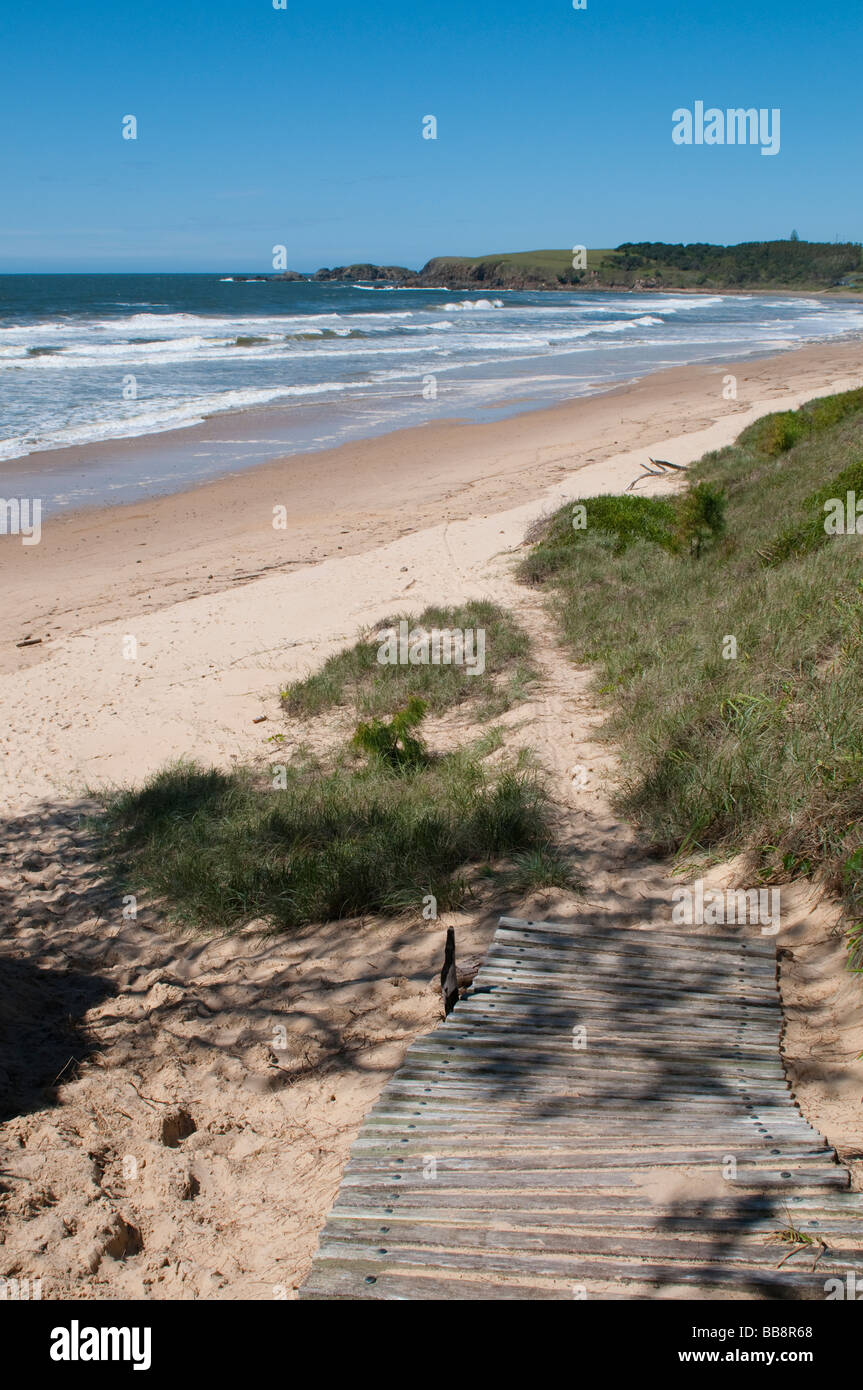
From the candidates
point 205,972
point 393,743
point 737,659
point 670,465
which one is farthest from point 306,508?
point 205,972

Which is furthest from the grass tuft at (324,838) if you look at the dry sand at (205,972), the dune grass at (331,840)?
the dry sand at (205,972)

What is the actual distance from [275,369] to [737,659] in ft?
106

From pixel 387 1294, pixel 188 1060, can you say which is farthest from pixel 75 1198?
pixel 387 1294

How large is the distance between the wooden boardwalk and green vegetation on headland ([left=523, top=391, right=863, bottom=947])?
0.99 m

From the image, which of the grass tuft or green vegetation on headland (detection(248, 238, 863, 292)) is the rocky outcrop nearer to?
green vegetation on headland (detection(248, 238, 863, 292))

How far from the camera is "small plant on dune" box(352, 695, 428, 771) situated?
6684 millimetres

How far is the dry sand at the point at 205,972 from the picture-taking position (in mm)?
3178

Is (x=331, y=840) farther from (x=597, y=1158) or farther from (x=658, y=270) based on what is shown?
(x=658, y=270)

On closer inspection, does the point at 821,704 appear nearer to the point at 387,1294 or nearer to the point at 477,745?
the point at 477,745

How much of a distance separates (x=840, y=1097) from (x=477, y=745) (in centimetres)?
404

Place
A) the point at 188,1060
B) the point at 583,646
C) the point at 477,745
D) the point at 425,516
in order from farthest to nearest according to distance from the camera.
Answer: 1. the point at 425,516
2. the point at 583,646
3. the point at 477,745
4. the point at 188,1060

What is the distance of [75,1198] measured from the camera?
10.7 feet

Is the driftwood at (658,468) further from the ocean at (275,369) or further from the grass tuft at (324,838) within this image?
the grass tuft at (324,838)

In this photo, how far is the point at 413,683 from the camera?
830cm
